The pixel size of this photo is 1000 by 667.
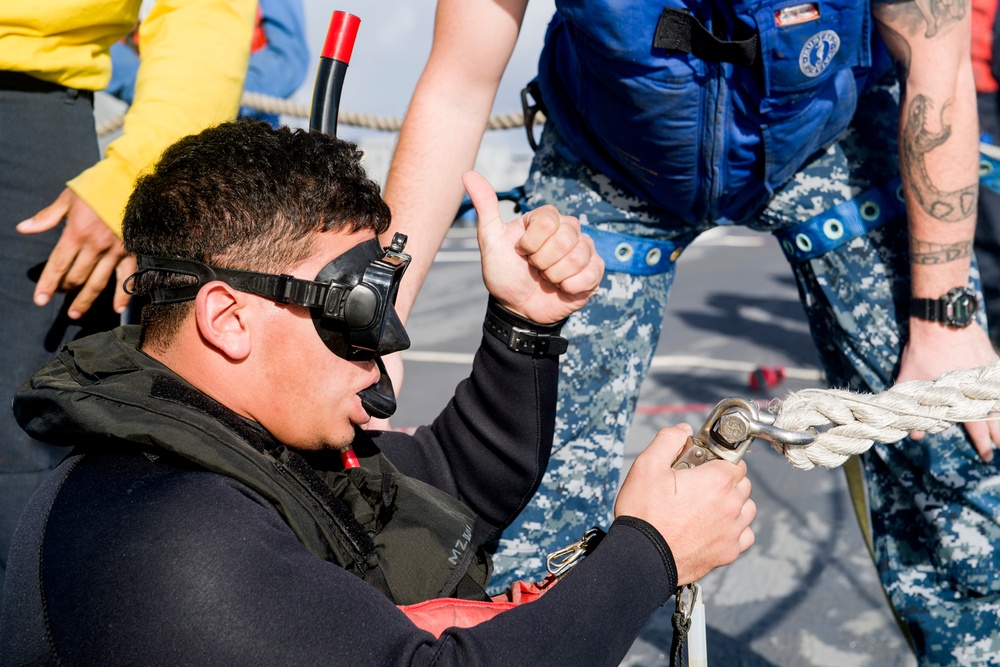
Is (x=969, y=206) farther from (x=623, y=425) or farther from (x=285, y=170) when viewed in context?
(x=285, y=170)

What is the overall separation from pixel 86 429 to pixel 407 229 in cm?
96

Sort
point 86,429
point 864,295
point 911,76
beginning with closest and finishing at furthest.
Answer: point 86,429, point 911,76, point 864,295

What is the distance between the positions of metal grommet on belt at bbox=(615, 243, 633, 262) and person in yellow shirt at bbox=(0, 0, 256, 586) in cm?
91

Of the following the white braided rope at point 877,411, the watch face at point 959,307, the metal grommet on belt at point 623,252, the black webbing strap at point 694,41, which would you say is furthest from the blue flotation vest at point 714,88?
the white braided rope at point 877,411

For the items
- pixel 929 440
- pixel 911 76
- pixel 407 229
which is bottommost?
pixel 929 440

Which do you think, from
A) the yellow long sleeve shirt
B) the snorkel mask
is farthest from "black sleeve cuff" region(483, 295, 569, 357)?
the yellow long sleeve shirt

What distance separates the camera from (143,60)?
2105 millimetres

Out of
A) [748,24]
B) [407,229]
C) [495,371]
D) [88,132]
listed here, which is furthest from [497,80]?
[88,132]

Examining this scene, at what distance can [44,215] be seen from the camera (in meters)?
1.83

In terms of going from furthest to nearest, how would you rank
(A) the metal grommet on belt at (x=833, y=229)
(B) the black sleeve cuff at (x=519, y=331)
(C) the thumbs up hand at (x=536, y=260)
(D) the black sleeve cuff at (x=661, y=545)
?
(A) the metal grommet on belt at (x=833, y=229) < (B) the black sleeve cuff at (x=519, y=331) < (C) the thumbs up hand at (x=536, y=260) < (D) the black sleeve cuff at (x=661, y=545)

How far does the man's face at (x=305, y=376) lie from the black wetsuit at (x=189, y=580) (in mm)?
161

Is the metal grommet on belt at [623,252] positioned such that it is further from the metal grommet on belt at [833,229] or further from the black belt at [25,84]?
the black belt at [25,84]

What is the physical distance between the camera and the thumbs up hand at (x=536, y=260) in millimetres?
1541

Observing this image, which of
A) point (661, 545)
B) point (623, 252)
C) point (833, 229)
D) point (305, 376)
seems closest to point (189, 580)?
point (305, 376)
